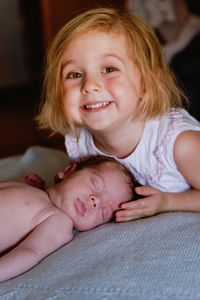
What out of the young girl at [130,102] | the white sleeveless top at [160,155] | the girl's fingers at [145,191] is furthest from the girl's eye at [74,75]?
the girl's fingers at [145,191]

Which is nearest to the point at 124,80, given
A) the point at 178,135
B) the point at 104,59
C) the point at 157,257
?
the point at 104,59

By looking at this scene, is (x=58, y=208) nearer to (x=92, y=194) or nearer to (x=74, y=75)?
(x=92, y=194)

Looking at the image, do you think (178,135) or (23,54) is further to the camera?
(23,54)

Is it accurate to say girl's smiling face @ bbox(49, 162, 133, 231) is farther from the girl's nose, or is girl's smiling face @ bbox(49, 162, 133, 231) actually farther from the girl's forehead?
the girl's forehead

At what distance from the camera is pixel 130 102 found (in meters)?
1.31

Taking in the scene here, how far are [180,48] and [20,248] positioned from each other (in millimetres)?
1902

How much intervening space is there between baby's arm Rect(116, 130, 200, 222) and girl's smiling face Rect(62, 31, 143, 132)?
19 cm

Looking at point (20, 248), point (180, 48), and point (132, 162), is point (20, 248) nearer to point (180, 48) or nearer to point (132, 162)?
point (132, 162)

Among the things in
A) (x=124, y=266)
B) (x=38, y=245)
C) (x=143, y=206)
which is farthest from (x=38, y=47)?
(x=124, y=266)

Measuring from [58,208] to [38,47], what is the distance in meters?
3.38

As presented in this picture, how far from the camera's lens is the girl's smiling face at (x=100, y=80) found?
4.16ft

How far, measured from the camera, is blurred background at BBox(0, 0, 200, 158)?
2.60 meters

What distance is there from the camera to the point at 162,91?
1394 mm

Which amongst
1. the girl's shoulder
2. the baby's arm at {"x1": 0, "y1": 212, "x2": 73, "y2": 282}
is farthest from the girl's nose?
the baby's arm at {"x1": 0, "y1": 212, "x2": 73, "y2": 282}
